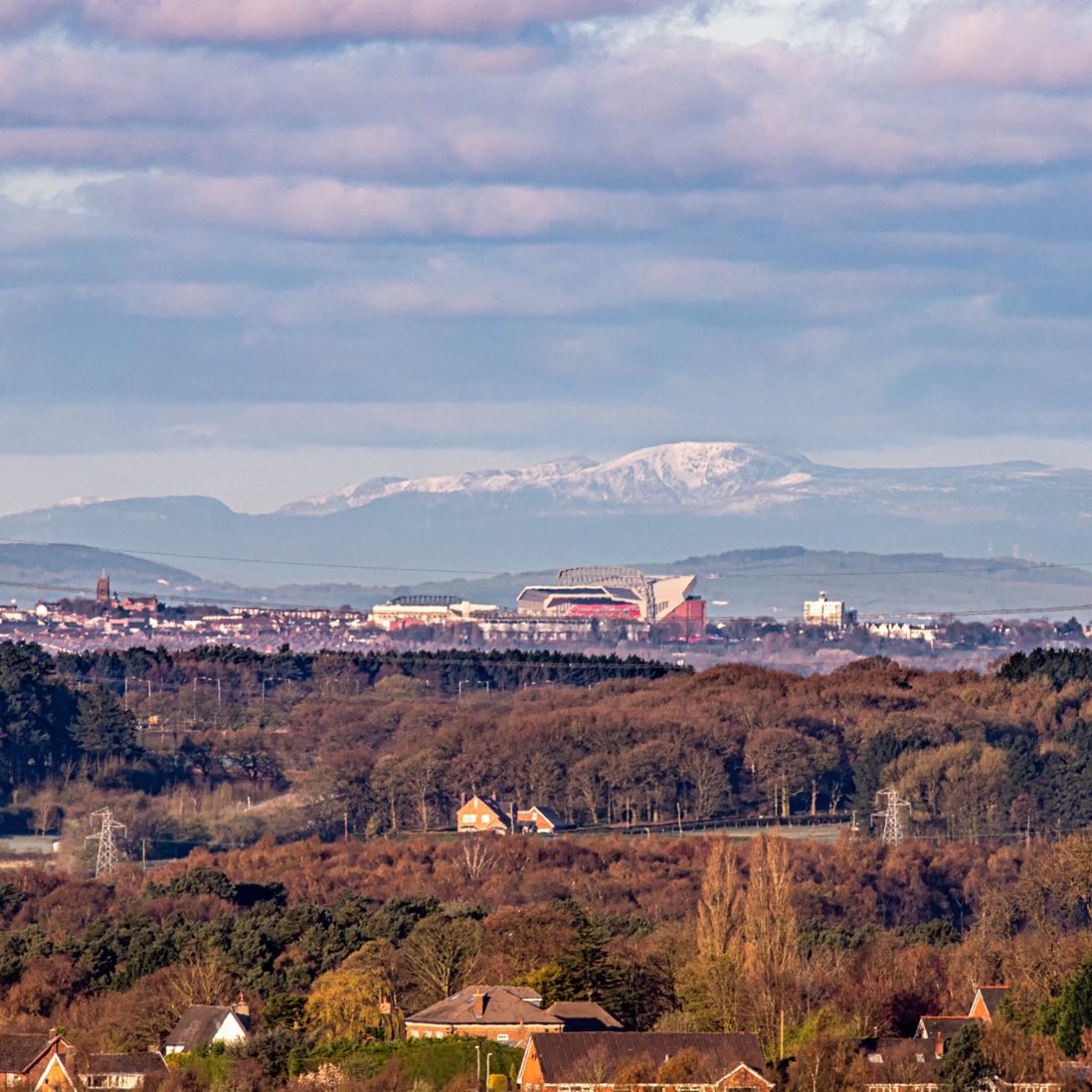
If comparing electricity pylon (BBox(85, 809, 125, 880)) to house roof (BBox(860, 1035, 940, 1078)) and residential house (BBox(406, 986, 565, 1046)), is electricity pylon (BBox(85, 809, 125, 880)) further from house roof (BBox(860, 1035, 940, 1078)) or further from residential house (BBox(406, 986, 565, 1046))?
house roof (BBox(860, 1035, 940, 1078))

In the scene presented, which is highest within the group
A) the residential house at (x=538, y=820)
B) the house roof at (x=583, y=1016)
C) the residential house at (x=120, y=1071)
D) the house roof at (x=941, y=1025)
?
the house roof at (x=583, y=1016)

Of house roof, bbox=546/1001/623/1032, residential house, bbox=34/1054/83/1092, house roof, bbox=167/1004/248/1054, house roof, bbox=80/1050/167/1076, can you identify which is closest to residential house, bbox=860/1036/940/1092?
house roof, bbox=546/1001/623/1032

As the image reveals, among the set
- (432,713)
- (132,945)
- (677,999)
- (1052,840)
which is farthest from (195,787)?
(677,999)

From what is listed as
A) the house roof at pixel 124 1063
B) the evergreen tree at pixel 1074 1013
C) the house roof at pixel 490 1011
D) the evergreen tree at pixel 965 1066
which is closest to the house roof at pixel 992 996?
the evergreen tree at pixel 1074 1013

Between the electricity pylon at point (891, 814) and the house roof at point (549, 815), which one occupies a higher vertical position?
the electricity pylon at point (891, 814)

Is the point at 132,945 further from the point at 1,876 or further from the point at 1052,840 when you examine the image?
the point at 1052,840

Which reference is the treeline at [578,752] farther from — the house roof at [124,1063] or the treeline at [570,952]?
the house roof at [124,1063]

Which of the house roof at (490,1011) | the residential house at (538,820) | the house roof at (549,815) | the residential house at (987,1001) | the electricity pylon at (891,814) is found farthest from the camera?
the house roof at (549,815)

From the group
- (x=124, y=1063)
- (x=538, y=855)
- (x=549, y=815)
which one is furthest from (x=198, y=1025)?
(x=549, y=815)
